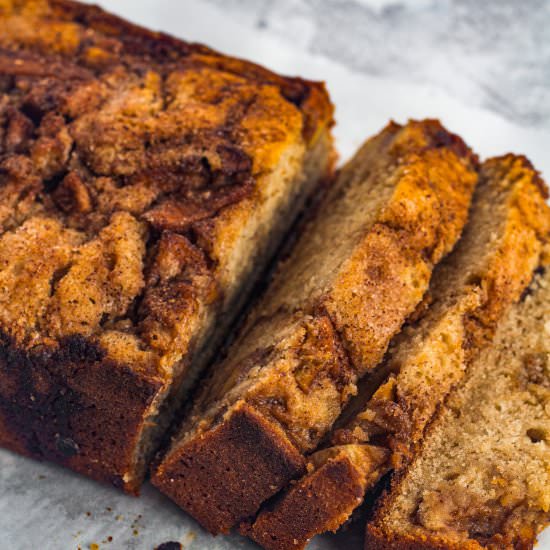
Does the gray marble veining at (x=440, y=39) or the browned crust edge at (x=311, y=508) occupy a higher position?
the gray marble veining at (x=440, y=39)

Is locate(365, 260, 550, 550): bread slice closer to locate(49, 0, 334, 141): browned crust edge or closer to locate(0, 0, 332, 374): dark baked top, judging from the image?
locate(0, 0, 332, 374): dark baked top

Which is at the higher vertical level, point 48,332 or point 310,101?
point 310,101

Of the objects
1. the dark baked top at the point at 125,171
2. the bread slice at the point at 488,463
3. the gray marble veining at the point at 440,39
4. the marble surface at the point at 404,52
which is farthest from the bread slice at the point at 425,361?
the gray marble veining at the point at 440,39

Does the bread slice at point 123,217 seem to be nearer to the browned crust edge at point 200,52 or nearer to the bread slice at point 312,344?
the browned crust edge at point 200,52

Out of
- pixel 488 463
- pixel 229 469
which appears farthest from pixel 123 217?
pixel 488 463

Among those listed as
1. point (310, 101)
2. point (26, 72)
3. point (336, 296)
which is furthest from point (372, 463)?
point (26, 72)

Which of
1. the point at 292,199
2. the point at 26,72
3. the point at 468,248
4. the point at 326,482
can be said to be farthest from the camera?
the point at 292,199

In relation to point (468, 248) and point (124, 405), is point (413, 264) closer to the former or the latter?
point (468, 248)
